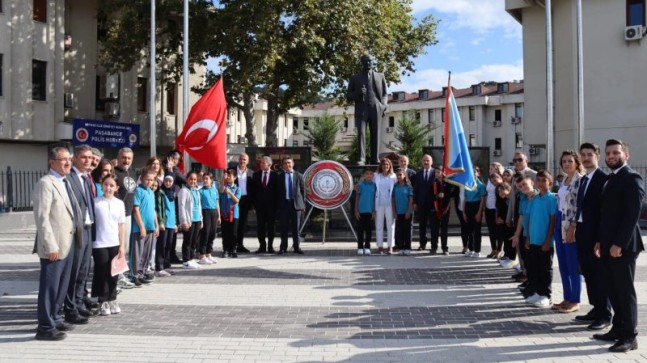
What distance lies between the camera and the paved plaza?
6.12 m

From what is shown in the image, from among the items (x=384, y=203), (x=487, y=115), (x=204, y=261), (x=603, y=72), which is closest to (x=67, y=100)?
(x=204, y=261)

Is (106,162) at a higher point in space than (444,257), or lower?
higher

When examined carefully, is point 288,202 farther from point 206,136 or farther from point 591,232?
point 591,232

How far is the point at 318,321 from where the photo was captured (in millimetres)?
7496

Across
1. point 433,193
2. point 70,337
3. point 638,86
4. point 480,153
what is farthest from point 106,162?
point 638,86

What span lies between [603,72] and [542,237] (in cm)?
2379

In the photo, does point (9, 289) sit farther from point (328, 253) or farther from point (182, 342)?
point (328, 253)

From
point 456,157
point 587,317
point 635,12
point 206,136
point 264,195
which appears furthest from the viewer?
point 635,12

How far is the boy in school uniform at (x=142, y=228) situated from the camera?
365 inches

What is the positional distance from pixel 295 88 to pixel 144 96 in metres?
8.96

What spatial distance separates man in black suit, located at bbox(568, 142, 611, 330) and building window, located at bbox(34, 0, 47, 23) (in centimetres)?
2575

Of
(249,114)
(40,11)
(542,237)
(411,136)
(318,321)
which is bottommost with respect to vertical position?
(318,321)

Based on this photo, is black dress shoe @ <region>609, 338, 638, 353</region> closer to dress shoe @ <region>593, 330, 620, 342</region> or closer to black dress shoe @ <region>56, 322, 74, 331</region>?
dress shoe @ <region>593, 330, 620, 342</region>

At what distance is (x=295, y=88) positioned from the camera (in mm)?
30438
